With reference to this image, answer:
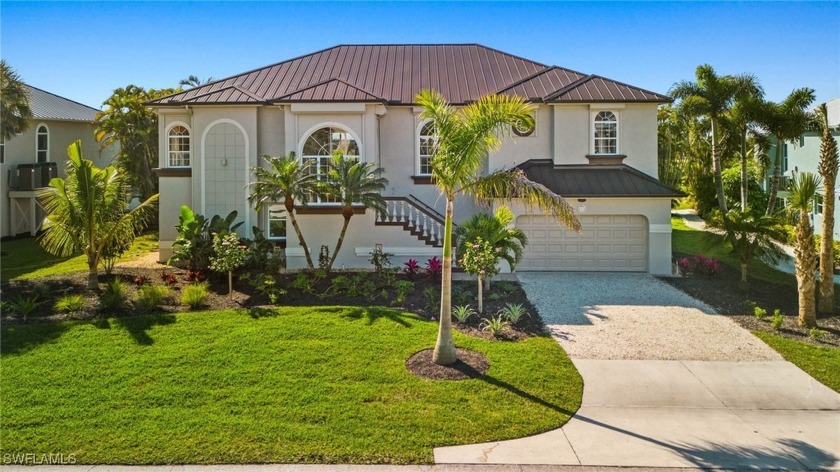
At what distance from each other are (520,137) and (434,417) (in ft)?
43.3

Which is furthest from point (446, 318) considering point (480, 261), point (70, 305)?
point (70, 305)

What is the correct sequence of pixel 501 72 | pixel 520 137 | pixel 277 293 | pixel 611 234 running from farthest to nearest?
pixel 501 72 < pixel 520 137 < pixel 611 234 < pixel 277 293

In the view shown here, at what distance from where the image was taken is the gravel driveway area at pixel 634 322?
34.1 ft

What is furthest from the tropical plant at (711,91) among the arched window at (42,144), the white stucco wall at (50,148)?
the arched window at (42,144)

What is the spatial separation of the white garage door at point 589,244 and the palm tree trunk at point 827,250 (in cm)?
519

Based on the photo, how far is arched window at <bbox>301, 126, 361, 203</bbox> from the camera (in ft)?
56.4

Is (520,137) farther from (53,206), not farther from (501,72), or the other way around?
(53,206)

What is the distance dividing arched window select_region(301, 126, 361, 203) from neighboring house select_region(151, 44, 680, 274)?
33 millimetres

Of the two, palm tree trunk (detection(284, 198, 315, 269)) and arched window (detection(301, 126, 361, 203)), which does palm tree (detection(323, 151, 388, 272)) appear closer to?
palm tree trunk (detection(284, 198, 315, 269))

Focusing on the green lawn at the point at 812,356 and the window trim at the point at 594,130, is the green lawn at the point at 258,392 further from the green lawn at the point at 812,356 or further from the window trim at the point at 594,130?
the window trim at the point at 594,130

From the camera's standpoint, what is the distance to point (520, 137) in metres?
18.7

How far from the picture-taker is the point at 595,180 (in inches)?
696

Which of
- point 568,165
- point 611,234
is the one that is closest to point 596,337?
point 611,234

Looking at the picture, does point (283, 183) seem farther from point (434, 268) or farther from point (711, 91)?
point (711, 91)
